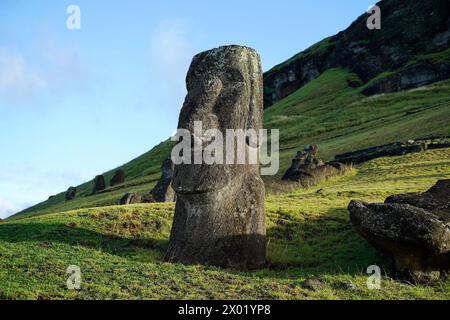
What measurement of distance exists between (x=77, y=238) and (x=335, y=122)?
65951 millimetres

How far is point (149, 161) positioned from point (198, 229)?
A: 274 ft

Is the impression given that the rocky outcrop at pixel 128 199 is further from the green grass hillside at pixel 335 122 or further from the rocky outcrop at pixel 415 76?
the rocky outcrop at pixel 415 76

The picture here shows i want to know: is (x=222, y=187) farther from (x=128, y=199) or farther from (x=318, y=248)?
(x=128, y=199)

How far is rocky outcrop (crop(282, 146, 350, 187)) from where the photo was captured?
37.5 meters

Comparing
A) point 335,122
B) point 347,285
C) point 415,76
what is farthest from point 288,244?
point 415,76

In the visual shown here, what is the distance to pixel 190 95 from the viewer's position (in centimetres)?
1691

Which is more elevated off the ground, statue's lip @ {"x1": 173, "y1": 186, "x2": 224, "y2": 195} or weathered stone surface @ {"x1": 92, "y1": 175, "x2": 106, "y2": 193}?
weathered stone surface @ {"x1": 92, "y1": 175, "x2": 106, "y2": 193}

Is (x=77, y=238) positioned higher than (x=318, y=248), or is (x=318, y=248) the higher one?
(x=77, y=238)

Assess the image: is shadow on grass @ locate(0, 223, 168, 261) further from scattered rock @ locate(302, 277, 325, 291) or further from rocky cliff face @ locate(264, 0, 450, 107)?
rocky cliff face @ locate(264, 0, 450, 107)

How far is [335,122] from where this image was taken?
8006 cm

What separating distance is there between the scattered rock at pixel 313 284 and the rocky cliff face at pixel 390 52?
8675 cm

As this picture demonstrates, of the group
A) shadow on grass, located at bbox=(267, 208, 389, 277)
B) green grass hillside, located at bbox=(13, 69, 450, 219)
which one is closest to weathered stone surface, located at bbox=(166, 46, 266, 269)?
shadow on grass, located at bbox=(267, 208, 389, 277)

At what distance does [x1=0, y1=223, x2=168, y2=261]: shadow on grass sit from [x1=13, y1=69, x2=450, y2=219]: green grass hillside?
2560 cm
